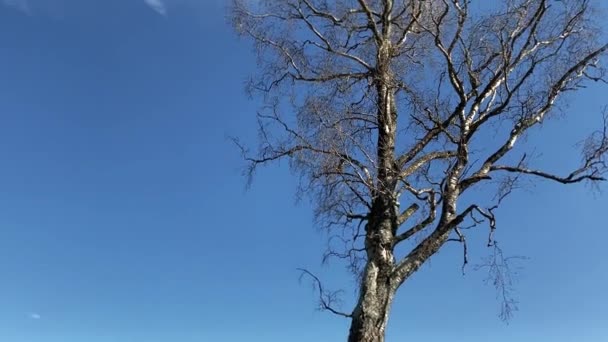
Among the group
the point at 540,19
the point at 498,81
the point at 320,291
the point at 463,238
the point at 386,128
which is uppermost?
the point at 540,19

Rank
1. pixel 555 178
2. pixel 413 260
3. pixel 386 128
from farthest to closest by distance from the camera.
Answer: pixel 386 128 → pixel 555 178 → pixel 413 260

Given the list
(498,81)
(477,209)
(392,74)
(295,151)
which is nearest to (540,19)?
(498,81)

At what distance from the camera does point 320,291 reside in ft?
28.5

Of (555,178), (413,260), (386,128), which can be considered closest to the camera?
(413,260)

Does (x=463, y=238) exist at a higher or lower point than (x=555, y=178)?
lower

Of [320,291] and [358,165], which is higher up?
[358,165]

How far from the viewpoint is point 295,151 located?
31.5 feet

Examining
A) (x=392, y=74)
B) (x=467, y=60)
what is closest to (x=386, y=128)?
(x=392, y=74)

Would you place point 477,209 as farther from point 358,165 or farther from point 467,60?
point 467,60

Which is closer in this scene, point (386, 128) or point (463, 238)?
point (463, 238)

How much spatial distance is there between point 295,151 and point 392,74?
2.00m

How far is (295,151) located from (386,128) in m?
1.46

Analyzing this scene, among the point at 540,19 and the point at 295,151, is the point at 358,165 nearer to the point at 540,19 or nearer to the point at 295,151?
the point at 295,151

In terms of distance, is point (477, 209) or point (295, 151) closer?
point (477, 209)
